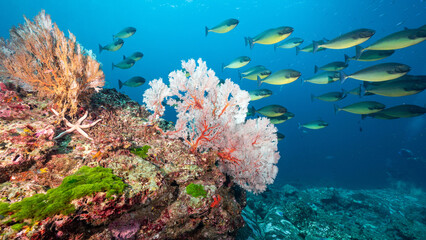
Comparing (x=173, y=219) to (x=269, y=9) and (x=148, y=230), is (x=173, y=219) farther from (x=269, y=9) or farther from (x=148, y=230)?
(x=269, y=9)

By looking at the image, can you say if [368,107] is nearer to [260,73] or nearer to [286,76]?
[286,76]

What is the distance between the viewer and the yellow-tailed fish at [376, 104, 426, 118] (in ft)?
16.8

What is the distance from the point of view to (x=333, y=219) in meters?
7.71

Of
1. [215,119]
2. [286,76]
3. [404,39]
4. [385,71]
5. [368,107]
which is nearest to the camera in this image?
[215,119]

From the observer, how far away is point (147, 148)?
3561 mm

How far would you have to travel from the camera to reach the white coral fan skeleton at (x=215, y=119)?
149 inches

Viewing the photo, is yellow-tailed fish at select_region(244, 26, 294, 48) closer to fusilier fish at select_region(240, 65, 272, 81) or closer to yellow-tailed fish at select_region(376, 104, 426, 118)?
fusilier fish at select_region(240, 65, 272, 81)

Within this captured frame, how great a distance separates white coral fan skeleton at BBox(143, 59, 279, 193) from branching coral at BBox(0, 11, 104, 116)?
1.49 meters

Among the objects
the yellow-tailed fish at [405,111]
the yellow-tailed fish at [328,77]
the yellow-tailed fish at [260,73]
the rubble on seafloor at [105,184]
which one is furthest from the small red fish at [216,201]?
the yellow-tailed fish at [405,111]

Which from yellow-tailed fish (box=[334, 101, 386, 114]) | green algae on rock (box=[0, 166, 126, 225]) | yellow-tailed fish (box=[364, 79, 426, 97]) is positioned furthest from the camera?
yellow-tailed fish (box=[334, 101, 386, 114])

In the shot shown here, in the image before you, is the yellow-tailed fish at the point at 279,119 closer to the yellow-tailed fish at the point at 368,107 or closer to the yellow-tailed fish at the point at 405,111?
the yellow-tailed fish at the point at 368,107

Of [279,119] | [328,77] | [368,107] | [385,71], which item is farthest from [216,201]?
[368,107]

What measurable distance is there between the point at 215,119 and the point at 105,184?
7.63ft

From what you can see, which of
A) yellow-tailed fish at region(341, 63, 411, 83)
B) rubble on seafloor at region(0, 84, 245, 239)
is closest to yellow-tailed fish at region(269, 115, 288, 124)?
yellow-tailed fish at region(341, 63, 411, 83)
